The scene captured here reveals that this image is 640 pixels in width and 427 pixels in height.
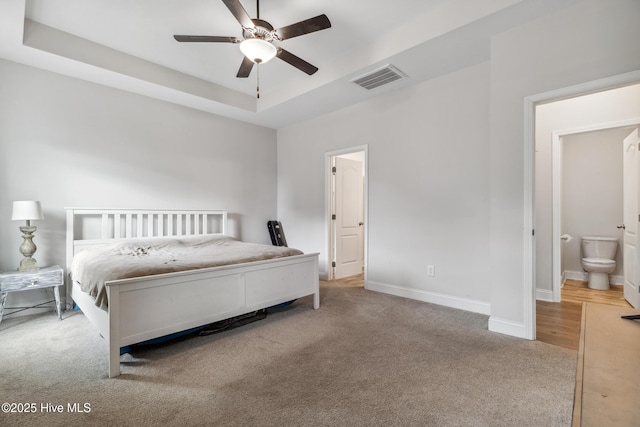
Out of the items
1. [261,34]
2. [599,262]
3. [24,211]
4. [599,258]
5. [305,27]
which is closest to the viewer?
[305,27]

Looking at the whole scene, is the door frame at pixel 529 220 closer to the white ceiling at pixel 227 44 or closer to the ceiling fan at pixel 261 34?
the white ceiling at pixel 227 44

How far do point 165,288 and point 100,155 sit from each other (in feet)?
8.04

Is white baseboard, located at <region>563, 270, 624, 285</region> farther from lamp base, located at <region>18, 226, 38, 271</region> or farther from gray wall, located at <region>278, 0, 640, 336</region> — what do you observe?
lamp base, located at <region>18, 226, 38, 271</region>

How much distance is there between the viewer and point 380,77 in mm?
3518

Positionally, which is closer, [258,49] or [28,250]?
[258,49]

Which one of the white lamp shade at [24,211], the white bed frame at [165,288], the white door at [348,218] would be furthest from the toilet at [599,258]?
the white lamp shade at [24,211]

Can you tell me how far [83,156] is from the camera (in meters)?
3.58

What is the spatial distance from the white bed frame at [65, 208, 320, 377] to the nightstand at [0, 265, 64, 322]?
0.22 metres

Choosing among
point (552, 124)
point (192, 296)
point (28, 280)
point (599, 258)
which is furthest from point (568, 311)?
point (28, 280)

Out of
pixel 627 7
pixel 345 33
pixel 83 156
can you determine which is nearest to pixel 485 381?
pixel 627 7

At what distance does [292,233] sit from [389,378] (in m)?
3.66

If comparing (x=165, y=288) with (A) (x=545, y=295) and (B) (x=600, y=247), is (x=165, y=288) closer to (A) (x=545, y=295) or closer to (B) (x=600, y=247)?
(A) (x=545, y=295)

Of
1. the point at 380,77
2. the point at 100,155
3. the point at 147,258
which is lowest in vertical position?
the point at 147,258

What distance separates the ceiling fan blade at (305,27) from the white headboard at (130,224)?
9.72ft
